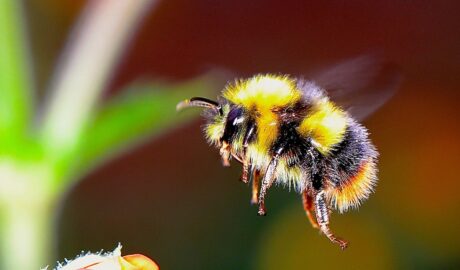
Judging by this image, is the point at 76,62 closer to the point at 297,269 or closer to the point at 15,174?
the point at 15,174

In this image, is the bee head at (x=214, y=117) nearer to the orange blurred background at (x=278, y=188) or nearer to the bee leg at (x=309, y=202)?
the bee leg at (x=309, y=202)

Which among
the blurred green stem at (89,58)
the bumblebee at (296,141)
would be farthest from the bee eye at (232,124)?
the blurred green stem at (89,58)

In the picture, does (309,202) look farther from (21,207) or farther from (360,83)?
A: (21,207)

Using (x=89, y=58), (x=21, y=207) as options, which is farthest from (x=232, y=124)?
(x=89, y=58)

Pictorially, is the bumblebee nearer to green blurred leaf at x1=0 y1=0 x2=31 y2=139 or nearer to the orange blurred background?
green blurred leaf at x1=0 y1=0 x2=31 y2=139

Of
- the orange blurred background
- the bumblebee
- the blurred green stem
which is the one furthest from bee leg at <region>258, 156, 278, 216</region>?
the orange blurred background

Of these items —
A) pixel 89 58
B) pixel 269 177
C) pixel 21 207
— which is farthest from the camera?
pixel 89 58
